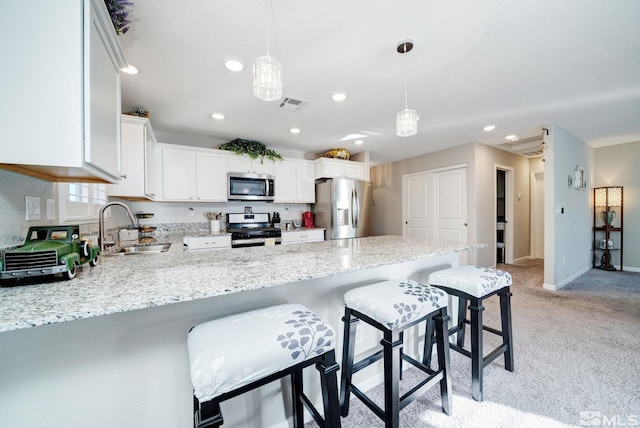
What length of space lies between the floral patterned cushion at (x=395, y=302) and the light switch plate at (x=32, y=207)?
1628 millimetres

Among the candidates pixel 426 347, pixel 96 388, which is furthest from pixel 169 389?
pixel 426 347

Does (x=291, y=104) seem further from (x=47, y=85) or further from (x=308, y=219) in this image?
(x=308, y=219)

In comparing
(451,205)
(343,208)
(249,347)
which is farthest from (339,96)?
(451,205)

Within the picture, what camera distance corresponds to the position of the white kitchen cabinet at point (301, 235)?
3.69 metres

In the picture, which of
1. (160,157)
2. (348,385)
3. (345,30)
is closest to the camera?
(348,385)

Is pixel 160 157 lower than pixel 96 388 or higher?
higher

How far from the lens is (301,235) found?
3854 mm

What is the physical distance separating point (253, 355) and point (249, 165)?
3.38 m

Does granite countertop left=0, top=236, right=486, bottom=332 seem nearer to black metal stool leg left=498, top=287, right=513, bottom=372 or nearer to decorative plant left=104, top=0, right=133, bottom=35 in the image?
black metal stool leg left=498, top=287, right=513, bottom=372

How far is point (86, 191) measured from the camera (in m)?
1.95

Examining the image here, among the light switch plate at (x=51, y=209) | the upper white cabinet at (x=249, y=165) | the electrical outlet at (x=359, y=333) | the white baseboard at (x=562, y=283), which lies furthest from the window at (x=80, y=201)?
the white baseboard at (x=562, y=283)

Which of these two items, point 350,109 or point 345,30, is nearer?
point 345,30

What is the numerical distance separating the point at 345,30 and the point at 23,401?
224 cm

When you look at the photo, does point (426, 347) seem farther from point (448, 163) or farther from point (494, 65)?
point (448, 163)
